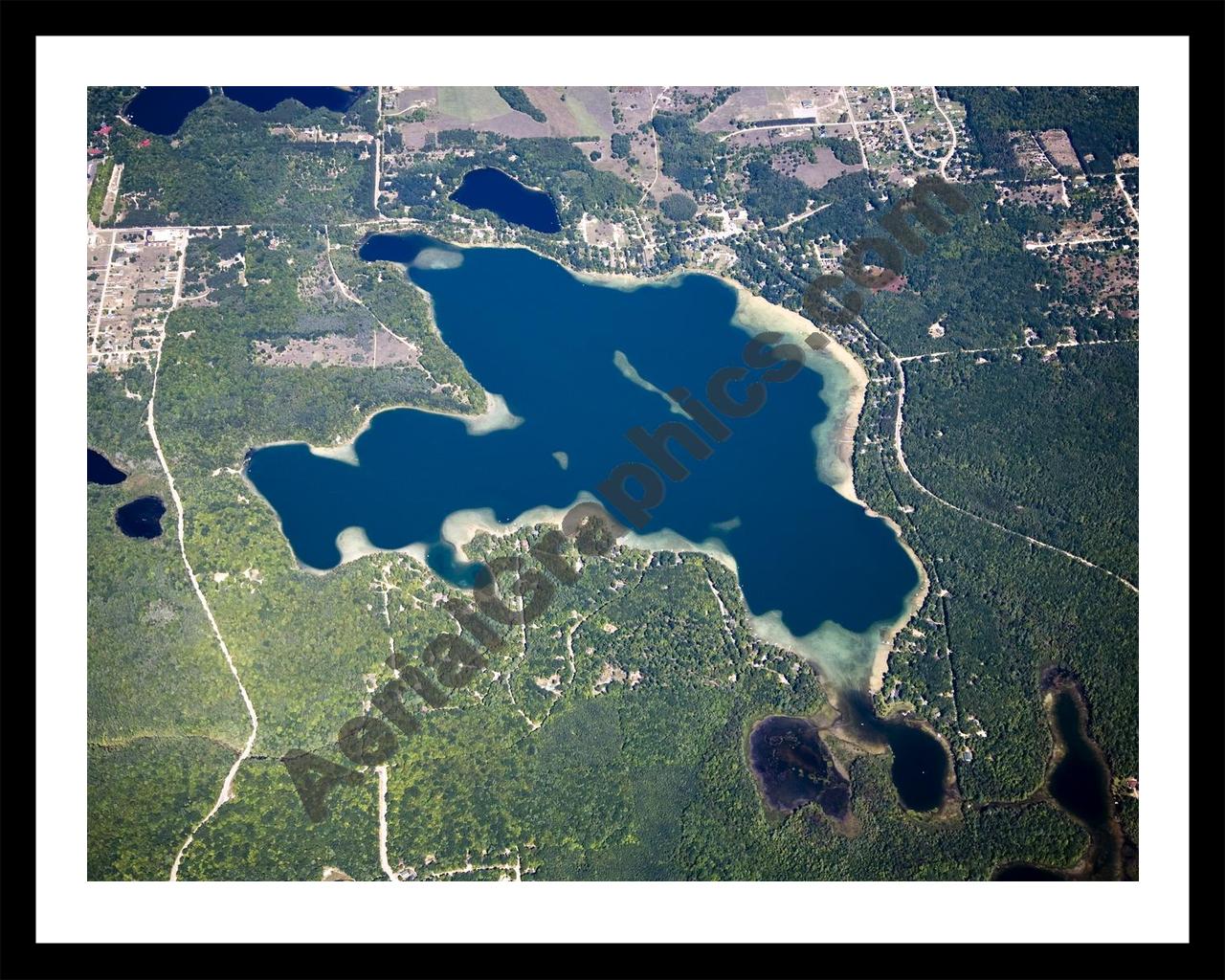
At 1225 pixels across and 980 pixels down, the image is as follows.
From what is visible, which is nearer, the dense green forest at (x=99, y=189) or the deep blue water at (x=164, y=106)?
the dense green forest at (x=99, y=189)

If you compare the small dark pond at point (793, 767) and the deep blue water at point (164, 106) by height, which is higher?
the deep blue water at point (164, 106)

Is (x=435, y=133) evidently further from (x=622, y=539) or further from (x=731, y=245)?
(x=622, y=539)

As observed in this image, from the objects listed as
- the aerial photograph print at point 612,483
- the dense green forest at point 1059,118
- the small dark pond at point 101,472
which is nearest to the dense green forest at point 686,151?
the aerial photograph print at point 612,483

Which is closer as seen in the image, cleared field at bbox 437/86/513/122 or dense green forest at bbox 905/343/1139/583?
dense green forest at bbox 905/343/1139/583

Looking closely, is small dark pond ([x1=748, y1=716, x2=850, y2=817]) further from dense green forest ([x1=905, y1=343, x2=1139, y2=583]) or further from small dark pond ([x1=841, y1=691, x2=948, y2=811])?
dense green forest ([x1=905, y1=343, x2=1139, y2=583])

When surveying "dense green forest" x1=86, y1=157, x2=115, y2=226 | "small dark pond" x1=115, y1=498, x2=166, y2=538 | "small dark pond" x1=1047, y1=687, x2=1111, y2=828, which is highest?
"dense green forest" x1=86, y1=157, x2=115, y2=226

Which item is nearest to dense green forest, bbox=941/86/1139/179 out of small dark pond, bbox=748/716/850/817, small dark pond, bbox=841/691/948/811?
small dark pond, bbox=841/691/948/811

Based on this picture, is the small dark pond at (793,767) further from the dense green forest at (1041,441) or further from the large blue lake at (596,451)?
the dense green forest at (1041,441)

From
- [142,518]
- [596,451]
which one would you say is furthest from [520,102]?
[142,518]
